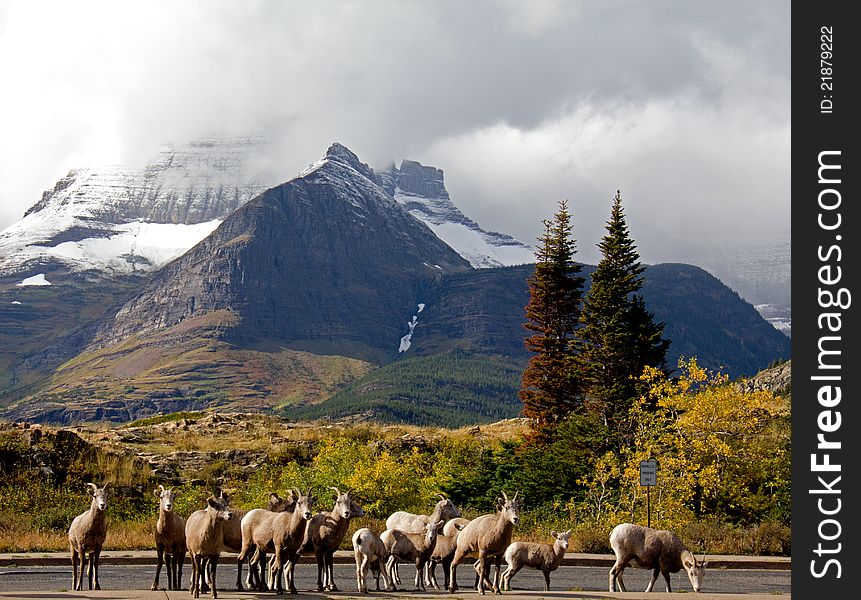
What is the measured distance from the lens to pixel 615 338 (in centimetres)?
4341

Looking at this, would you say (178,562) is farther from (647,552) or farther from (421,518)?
(647,552)

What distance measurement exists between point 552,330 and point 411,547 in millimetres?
31976

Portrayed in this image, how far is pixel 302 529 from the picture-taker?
720 inches

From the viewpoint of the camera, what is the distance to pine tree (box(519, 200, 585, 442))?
49.4 m

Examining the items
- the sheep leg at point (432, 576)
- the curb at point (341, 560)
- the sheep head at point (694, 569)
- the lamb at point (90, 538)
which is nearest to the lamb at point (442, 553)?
the sheep leg at point (432, 576)

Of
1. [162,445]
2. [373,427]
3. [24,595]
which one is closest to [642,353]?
[373,427]

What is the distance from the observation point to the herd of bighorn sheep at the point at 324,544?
1783cm

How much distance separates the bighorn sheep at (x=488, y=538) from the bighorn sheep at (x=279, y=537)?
3481 millimetres

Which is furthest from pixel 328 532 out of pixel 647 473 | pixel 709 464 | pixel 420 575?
pixel 709 464

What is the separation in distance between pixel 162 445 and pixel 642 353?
28771 mm

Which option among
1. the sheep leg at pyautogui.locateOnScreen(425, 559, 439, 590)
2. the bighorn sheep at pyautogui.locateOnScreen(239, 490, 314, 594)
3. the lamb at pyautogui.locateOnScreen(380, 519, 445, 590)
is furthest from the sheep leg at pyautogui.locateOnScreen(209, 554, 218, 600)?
the sheep leg at pyautogui.locateOnScreen(425, 559, 439, 590)

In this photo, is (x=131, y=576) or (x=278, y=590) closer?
(x=278, y=590)

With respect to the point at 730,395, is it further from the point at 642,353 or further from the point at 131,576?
the point at 131,576

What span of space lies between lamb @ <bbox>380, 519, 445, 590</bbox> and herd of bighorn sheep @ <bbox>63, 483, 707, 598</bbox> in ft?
0.07
